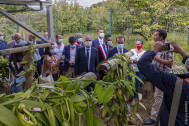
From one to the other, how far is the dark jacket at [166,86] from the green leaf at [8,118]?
136 cm

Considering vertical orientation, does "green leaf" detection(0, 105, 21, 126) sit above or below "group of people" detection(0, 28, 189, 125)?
A: above

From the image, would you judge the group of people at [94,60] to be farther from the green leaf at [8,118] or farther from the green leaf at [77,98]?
the green leaf at [8,118]

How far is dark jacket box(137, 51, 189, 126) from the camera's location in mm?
1778

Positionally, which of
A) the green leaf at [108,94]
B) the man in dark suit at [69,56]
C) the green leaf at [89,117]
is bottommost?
the man in dark suit at [69,56]

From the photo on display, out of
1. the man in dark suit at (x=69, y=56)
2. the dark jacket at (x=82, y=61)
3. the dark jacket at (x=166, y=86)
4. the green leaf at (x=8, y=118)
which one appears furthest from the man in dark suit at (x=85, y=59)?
the green leaf at (x=8, y=118)

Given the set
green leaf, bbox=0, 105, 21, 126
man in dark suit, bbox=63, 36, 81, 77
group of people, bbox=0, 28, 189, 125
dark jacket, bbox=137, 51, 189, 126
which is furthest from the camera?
man in dark suit, bbox=63, 36, 81, 77

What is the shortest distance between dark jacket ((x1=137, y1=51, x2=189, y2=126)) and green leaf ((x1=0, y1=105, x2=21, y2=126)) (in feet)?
4.47

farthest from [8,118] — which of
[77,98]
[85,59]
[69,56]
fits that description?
[69,56]

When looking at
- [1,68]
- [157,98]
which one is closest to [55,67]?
[1,68]

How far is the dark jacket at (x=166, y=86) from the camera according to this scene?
1.78m

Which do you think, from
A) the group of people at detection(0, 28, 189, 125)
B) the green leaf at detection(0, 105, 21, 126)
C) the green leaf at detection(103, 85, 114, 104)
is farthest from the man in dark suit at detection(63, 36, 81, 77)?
the green leaf at detection(0, 105, 21, 126)

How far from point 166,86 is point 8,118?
140 cm

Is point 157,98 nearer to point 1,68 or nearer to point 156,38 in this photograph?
point 156,38

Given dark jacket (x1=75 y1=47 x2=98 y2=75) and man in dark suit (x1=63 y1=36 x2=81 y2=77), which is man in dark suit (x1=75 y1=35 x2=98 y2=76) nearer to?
dark jacket (x1=75 y1=47 x2=98 y2=75)
